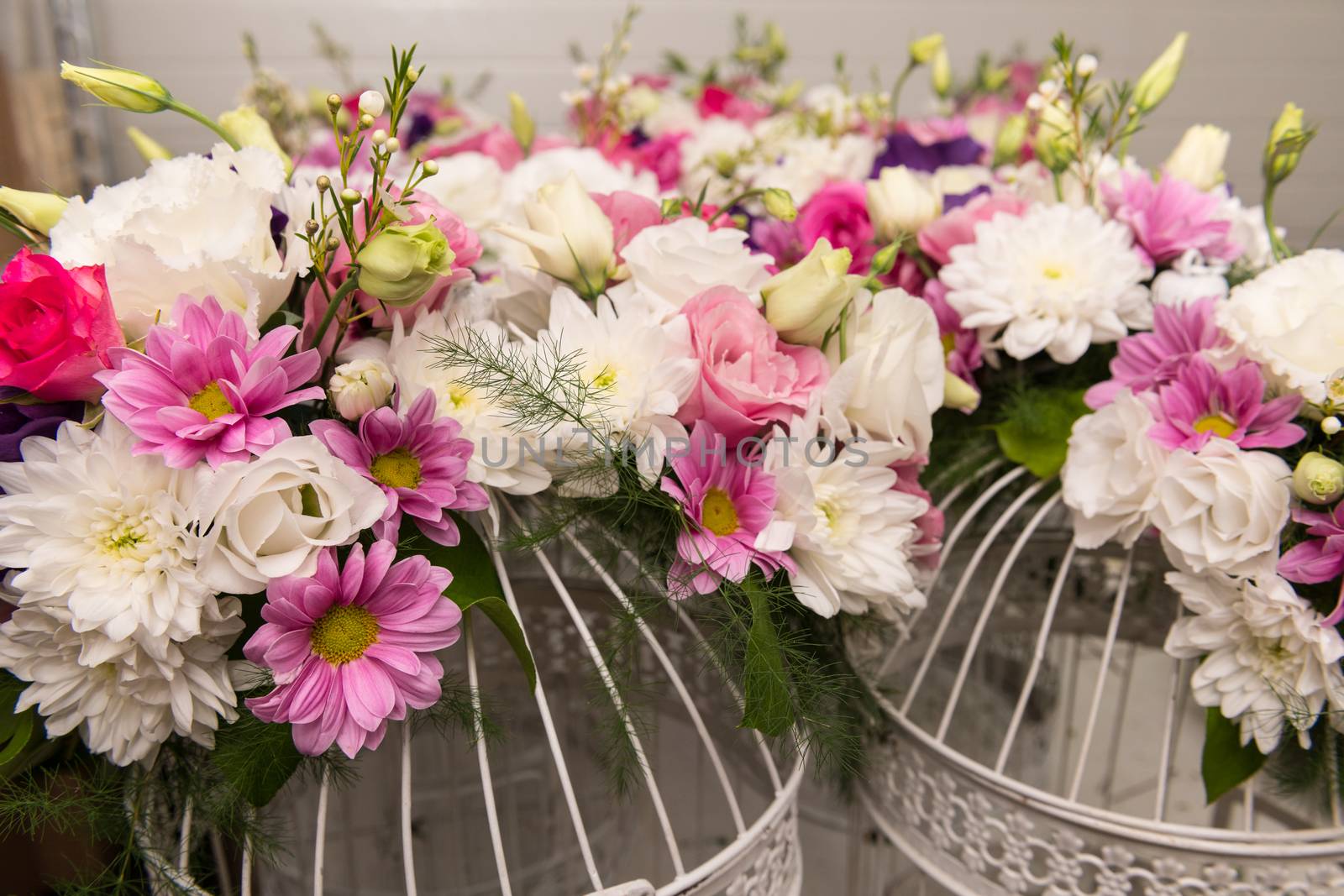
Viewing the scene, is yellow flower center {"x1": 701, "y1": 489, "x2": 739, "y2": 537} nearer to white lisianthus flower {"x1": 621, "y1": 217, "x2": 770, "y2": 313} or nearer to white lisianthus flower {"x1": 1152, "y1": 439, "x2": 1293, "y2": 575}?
white lisianthus flower {"x1": 621, "y1": 217, "x2": 770, "y2": 313}

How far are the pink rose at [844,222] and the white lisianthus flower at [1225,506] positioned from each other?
0.32 meters

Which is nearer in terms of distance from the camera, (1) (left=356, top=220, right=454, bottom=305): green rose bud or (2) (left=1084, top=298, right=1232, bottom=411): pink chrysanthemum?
(1) (left=356, top=220, right=454, bottom=305): green rose bud

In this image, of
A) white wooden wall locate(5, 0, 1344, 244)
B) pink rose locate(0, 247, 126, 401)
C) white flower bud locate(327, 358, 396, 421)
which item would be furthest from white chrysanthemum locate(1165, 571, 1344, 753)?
white wooden wall locate(5, 0, 1344, 244)

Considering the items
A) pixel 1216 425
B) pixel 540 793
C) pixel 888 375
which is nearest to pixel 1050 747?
pixel 540 793

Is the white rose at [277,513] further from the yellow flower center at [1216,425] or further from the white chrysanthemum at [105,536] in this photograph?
the yellow flower center at [1216,425]

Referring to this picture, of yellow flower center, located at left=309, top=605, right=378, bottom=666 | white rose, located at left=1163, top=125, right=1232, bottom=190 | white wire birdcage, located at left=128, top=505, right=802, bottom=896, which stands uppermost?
white rose, located at left=1163, top=125, right=1232, bottom=190

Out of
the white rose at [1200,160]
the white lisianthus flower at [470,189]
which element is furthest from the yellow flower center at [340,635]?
the white rose at [1200,160]

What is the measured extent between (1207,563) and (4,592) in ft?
2.32

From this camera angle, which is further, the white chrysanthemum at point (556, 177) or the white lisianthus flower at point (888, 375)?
the white chrysanthemum at point (556, 177)

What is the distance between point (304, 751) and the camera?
45cm

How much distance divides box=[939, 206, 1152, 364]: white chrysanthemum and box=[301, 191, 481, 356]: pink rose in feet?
1.26

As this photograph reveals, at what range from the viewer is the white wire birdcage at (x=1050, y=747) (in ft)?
1.97

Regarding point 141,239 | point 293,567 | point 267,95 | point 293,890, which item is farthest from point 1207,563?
point 267,95

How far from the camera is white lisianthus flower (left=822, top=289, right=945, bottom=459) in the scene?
55 cm
